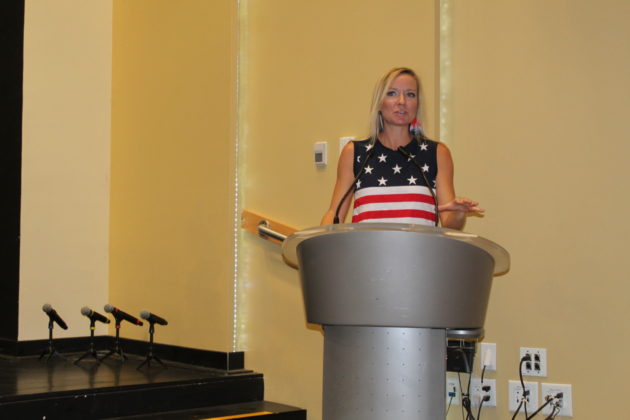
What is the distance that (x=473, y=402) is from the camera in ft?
9.57

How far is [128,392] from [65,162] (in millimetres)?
1871

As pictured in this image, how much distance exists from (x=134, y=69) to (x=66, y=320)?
5.02ft

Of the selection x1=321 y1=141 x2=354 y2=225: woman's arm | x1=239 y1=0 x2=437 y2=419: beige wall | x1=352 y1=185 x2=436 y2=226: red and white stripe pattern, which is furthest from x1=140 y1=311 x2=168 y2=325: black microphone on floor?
x1=352 y1=185 x2=436 y2=226: red and white stripe pattern

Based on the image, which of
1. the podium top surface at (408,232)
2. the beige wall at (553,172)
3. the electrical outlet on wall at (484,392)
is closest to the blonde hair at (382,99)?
the beige wall at (553,172)

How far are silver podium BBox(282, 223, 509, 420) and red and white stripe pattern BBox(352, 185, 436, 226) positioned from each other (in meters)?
0.64

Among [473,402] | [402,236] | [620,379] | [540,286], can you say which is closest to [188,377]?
[473,402]

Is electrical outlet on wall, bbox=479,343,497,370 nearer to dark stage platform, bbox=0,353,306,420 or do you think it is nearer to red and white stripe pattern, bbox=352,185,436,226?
red and white stripe pattern, bbox=352,185,436,226

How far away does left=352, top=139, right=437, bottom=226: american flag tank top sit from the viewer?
243cm

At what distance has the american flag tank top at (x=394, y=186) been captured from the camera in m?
2.43

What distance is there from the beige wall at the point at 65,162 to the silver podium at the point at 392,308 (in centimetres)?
310

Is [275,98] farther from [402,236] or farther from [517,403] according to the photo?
[402,236]

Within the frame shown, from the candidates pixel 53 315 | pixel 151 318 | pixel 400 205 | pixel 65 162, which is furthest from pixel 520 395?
pixel 65 162

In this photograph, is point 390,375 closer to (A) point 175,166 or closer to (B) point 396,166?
(B) point 396,166

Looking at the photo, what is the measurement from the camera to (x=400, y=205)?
2.44 m
